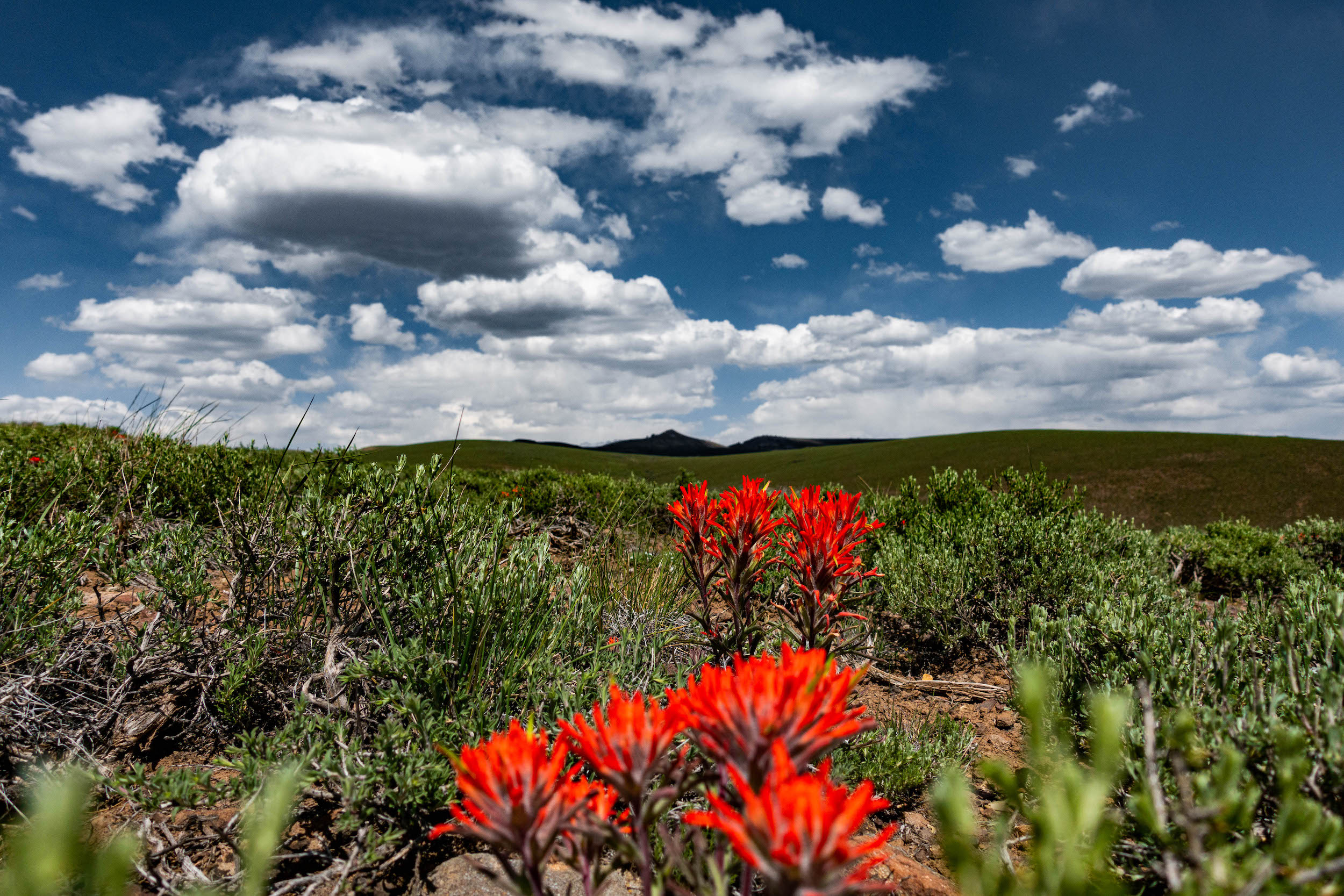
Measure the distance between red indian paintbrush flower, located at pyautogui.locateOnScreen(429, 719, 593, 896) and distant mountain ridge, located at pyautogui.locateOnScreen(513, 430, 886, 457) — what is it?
11767cm

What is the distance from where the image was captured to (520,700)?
2984mm

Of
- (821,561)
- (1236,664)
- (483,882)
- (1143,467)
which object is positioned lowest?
(483,882)

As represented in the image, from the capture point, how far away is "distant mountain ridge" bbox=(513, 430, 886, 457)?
5202 inches

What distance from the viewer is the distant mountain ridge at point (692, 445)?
13212cm

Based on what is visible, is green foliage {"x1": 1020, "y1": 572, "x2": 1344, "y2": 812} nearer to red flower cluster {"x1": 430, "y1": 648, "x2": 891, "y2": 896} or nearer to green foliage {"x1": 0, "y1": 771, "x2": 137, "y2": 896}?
red flower cluster {"x1": 430, "y1": 648, "x2": 891, "y2": 896}

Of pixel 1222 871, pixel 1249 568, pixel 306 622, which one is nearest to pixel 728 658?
pixel 306 622

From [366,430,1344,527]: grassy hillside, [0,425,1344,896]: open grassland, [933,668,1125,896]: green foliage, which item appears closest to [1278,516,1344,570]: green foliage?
[0,425,1344,896]: open grassland

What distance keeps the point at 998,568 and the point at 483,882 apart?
4.79 m

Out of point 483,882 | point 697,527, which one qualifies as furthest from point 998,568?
point 483,882

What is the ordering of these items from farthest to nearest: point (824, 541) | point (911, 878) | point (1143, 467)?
1. point (1143, 467)
2. point (824, 541)
3. point (911, 878)

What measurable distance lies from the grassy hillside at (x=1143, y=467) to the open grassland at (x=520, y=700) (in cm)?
1281

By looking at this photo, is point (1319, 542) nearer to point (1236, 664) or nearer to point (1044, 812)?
point (1236, 664)

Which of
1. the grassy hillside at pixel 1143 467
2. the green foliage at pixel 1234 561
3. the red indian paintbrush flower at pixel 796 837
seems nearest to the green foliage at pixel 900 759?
the red indian paintbrush flower at pixel 796 837

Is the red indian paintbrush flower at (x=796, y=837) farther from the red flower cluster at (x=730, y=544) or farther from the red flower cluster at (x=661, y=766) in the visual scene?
the red flower cluster at (x=730, y=544)
